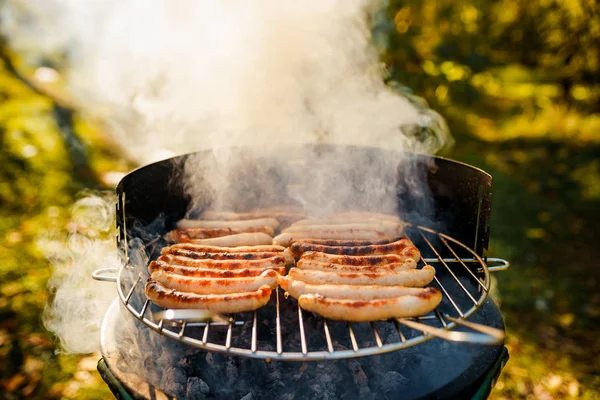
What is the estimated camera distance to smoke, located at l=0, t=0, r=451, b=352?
169 inches

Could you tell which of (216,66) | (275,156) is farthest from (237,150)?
(216,66)

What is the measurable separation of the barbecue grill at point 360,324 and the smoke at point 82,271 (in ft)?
2.96

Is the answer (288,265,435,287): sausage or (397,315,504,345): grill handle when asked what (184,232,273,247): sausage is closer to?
(288,265,435,287): sausage

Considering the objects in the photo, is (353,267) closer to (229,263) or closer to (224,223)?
(229,263)

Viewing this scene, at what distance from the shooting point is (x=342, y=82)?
5.24 meters

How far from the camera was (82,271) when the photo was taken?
5609 mm

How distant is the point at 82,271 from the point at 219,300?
3.81m

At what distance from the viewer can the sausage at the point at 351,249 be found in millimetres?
3230

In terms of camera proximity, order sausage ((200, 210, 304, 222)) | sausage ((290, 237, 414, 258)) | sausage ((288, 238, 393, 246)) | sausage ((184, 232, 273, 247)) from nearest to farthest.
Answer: sausage ((290, 237, 414, 258)), sausage ((288, 238, 393, 246)), sausage ((184, 232, 273, 247)), sausage ((200, 210, 304, 222))

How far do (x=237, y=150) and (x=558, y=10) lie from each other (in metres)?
11.7

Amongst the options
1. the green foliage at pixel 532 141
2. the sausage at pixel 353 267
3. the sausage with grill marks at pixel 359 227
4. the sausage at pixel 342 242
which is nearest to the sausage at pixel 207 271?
the sausage at pixel 353 267

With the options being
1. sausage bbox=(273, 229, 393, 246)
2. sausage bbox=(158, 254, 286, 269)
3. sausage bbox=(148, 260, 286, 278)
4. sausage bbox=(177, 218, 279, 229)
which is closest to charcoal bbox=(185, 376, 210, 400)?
sausage bbox=(148, 260, 286, 278)

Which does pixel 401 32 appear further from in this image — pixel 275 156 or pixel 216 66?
pixel 275 156

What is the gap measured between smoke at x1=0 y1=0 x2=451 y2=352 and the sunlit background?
46 centimetres
